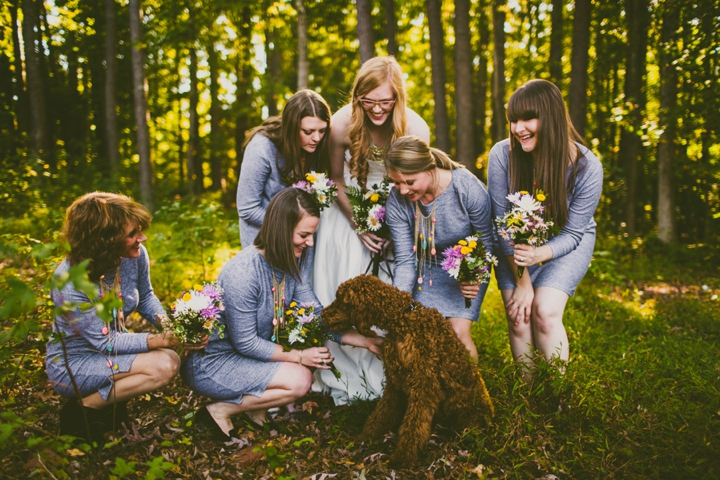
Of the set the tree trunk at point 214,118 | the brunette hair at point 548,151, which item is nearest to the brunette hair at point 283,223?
the brunette hair at point 548,151

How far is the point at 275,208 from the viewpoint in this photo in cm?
304

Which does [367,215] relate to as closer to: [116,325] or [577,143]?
[577,143]

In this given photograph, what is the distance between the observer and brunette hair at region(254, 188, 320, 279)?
9.92 feet

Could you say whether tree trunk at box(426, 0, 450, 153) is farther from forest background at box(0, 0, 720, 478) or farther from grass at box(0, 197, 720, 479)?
grass at box(0, 197, 720, 479)

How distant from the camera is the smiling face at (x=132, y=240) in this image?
282 centimetres

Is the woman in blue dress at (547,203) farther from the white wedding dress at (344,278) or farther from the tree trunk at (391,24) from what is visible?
the tree trunk at (391,24)

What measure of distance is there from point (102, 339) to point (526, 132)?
3.12 m

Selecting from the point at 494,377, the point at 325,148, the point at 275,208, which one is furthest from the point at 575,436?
the point at 325,148

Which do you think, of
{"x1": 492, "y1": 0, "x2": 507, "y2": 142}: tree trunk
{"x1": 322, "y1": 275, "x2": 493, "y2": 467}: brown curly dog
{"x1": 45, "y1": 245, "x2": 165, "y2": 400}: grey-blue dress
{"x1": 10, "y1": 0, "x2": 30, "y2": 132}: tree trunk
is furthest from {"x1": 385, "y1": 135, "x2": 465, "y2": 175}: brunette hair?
{"x1": 10, "y1": 0, "x2": 30, "y2": 132}: tree trunk

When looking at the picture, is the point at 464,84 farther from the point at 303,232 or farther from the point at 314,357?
the point at 314,357

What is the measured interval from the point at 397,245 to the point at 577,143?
153cm

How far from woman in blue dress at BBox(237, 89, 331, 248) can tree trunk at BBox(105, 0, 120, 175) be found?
1035cm

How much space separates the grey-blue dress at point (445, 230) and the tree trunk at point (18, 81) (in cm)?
1788

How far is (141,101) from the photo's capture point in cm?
1220
